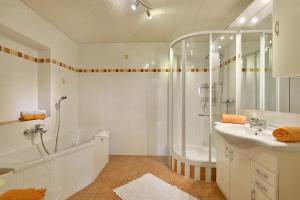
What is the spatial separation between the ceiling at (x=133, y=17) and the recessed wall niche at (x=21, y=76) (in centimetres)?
49

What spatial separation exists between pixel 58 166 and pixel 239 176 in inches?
75.4

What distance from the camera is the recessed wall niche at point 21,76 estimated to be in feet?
6.66

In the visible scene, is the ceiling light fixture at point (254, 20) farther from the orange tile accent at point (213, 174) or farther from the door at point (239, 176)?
the orange tile accent at point (213, 174)

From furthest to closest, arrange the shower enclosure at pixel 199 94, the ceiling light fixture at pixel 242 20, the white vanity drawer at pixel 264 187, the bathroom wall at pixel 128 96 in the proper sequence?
the bathroom wall at pixel 128 96 < the shower enclosure at pixel 199 94 < the ceiling light fixture at pixel 242 20 < the white vanity drawer at pixel 264 187

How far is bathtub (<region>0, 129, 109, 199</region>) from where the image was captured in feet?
5.01

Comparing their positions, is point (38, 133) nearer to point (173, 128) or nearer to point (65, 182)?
point (65, 182)

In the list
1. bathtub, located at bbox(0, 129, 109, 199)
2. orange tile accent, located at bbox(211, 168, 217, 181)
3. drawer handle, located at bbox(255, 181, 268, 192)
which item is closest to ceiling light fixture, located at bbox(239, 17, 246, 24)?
drawer handle, located at bbox(255, 181, 268, 192)

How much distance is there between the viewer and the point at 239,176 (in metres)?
1.57

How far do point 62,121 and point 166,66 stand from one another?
2253 mm

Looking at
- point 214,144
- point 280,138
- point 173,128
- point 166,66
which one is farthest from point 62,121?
point 280,138

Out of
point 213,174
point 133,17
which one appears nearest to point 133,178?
point 213,174

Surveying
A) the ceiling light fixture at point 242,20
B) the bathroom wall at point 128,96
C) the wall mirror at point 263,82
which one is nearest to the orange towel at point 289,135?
the wall mirror at point 263,82

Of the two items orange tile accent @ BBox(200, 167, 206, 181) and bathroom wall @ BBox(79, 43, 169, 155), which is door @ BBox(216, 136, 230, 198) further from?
bathroom wall @ BBox(79, 43, 169, 155)

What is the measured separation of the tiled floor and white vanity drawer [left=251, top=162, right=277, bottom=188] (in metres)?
0.92
